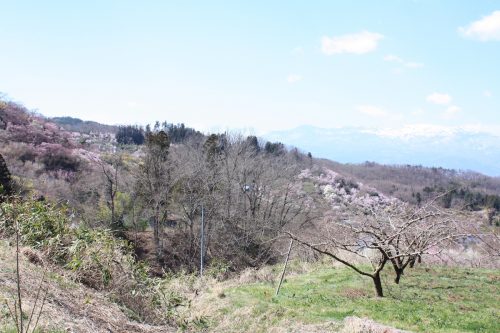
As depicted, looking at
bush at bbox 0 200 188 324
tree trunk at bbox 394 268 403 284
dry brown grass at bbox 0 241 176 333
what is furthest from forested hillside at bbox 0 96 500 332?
dry brown grass at bbox 0 241 176 333

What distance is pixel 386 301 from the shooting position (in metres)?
11.4

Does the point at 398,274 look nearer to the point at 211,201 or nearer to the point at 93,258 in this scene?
the point at 93,258

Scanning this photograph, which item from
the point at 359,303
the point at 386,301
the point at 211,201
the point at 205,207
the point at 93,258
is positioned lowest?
the point at 205,207

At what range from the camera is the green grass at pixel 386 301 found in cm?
962

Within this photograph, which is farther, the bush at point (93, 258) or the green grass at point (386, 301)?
the green grass at point (386, 301)

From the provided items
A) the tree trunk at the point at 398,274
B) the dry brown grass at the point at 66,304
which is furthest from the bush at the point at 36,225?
the tree trunk at the point at 398,274

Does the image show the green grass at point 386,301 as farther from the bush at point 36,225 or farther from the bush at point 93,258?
the bush at point 36,225

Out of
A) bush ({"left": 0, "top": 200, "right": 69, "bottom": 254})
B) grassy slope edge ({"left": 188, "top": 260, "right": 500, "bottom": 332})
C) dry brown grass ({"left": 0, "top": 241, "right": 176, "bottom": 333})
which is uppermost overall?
bush ({"left": 0, "top": 200, "right": 69, "bottom": 254})

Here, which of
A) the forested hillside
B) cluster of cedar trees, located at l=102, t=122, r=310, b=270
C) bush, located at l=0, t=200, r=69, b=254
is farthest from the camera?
cluster of cedar trees, located at l=102, t=122, r=310, b=270

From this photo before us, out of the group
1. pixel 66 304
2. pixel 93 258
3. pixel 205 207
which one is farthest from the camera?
pixel 205 207

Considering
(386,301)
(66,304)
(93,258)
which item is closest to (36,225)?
(93,258)

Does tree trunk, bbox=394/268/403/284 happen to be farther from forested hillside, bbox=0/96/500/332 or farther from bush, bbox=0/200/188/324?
bush, bbox=0/200/188/324

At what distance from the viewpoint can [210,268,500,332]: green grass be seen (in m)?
9.62

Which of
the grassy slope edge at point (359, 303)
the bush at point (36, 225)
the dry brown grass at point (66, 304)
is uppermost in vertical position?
the bush at point (36, 225)
